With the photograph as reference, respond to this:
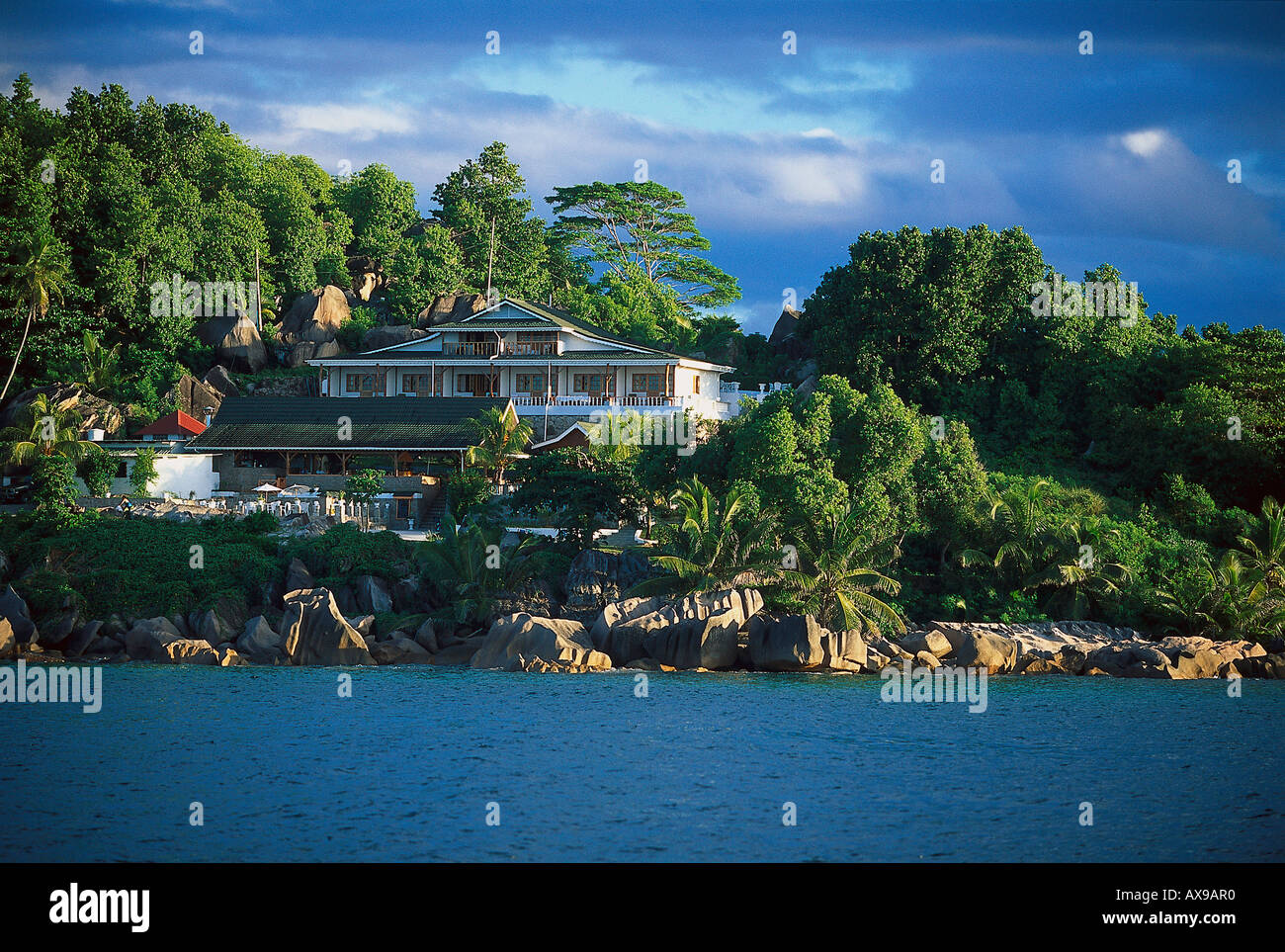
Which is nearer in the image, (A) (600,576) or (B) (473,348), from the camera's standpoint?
(A) (600,576)

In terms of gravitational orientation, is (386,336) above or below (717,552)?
above

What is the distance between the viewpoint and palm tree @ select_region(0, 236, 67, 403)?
53875 millimetres

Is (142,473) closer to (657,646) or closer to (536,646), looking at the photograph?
(536,646)

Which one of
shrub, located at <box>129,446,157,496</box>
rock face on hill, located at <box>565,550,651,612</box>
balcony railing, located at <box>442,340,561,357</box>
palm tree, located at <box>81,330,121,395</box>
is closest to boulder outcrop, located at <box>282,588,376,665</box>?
rock face on hill, located at <box>565,550,651,612</box>

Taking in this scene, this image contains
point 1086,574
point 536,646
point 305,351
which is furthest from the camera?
point 305,351

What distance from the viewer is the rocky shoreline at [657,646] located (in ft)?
105

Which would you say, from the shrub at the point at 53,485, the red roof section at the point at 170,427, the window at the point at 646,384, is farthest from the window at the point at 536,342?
the shrub at the point at 53,485

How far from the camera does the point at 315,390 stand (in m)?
59.9

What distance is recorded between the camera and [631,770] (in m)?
22.4

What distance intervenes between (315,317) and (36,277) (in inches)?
556

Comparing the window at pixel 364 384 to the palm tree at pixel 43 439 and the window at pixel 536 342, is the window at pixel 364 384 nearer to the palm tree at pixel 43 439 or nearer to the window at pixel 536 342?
the window at pixel 536 342

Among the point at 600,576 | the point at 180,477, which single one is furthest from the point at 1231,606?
the point at 180,477

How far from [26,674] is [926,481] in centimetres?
2417
